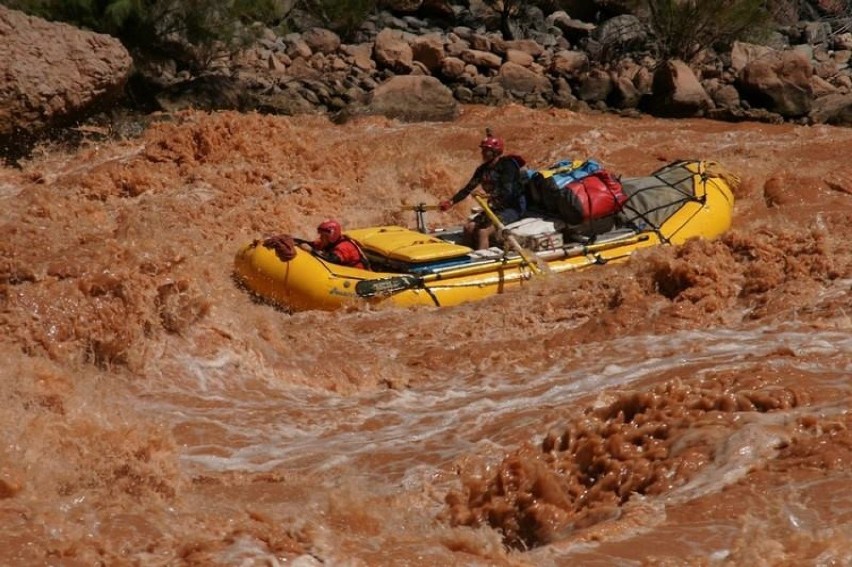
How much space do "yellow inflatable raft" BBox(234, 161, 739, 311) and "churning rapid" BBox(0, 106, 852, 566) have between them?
152 mm

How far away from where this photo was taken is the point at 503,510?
A: 4820mm

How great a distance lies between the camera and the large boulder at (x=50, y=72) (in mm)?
12523

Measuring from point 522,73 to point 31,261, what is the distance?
1301 cm

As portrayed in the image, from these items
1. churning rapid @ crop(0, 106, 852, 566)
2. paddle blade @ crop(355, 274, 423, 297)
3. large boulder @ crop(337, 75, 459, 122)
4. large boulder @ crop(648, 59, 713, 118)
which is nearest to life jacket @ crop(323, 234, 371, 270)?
paddle blade @ crop(355, 274, 423, 297)

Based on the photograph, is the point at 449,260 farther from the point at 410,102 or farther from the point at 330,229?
the point at 410,102

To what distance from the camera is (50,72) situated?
12797 millimetres

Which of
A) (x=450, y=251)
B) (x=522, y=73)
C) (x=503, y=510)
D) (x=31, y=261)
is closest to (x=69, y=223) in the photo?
(x=31, y=261)

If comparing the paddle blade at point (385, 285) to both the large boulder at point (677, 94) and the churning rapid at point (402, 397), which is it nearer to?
the churning rapid at point (402, 397)

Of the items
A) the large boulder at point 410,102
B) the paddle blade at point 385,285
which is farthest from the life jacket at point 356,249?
the large boulder at point 410,102

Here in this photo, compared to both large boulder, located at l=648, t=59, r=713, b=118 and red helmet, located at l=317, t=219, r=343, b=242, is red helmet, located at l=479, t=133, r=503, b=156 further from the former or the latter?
large boulder, located at l=648, t=59, r=713, b=118

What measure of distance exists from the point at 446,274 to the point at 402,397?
6.21ft

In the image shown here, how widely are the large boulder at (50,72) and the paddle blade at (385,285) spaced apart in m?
6.00

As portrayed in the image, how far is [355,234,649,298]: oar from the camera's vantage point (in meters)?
8.45

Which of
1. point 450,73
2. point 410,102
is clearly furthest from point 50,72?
point 450,73
